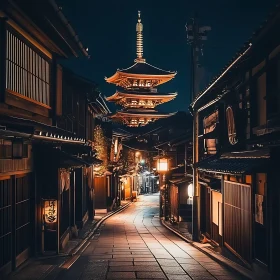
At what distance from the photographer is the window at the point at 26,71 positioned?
15.4m

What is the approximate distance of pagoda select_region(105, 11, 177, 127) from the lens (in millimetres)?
62750

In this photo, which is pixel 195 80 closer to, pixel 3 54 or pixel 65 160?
pixel 65 160

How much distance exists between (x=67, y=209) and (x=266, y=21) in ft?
54.2

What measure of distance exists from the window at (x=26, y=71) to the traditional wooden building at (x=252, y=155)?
7.16 meters

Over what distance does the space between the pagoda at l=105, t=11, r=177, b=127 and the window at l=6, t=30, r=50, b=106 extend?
A: 41304 mm

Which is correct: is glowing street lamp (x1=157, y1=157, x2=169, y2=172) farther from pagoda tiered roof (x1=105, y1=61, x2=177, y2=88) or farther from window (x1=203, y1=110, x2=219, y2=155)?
pagoda tiered roof (x1=105, y1=61, x2=177, y2=88)

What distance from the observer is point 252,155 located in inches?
595

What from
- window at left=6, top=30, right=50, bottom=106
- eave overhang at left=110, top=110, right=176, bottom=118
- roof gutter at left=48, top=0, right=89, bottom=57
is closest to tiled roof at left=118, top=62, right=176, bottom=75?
eave overhang at left=110, top=110, right=176, bottom=118

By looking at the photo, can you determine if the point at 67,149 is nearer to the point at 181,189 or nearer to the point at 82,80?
the point at 82,80

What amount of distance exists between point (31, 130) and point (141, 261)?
800 cm

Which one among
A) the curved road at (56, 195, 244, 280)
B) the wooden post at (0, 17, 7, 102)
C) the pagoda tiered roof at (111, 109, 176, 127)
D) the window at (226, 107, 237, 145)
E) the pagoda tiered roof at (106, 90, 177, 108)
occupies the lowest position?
the curved road at (56, 195, 244, 280)

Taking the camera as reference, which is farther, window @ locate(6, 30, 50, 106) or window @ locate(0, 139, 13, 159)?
window @ locate(6, 30, 50, 106)

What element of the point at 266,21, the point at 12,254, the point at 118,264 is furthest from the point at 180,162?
the point at 266,21

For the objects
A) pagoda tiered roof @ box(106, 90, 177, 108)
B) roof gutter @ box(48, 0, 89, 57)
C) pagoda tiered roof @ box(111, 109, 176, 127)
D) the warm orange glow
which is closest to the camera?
roof gutter @ box(48, 0, 89, 57)
